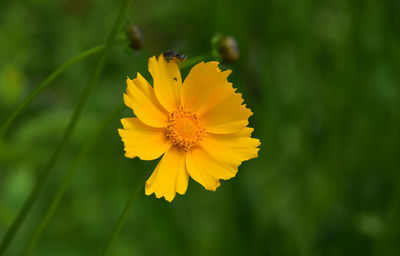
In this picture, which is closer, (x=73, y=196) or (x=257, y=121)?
(x=73, y=196)

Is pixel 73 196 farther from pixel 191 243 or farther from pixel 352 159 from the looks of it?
→ pixel 352 159

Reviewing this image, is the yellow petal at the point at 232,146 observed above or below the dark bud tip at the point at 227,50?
below

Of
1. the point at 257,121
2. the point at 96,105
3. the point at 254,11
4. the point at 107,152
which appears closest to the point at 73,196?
the point at 107,152

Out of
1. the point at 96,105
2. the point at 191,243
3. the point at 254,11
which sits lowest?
the point at 191,243

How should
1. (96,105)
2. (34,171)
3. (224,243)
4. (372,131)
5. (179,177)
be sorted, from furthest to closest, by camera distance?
(96,105), (34,171), (372,131), (224,243), (179,177)

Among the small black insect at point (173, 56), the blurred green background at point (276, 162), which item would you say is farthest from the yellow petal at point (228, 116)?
the blurred green background at point (276, 162)

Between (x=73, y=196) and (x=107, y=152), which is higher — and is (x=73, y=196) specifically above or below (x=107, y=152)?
below

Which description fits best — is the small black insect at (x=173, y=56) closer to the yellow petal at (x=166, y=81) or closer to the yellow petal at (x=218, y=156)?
the yellow petal at (x=166, y=81)

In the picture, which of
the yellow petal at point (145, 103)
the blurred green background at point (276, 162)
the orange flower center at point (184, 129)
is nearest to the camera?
the yellow petal at point (145, 103)
